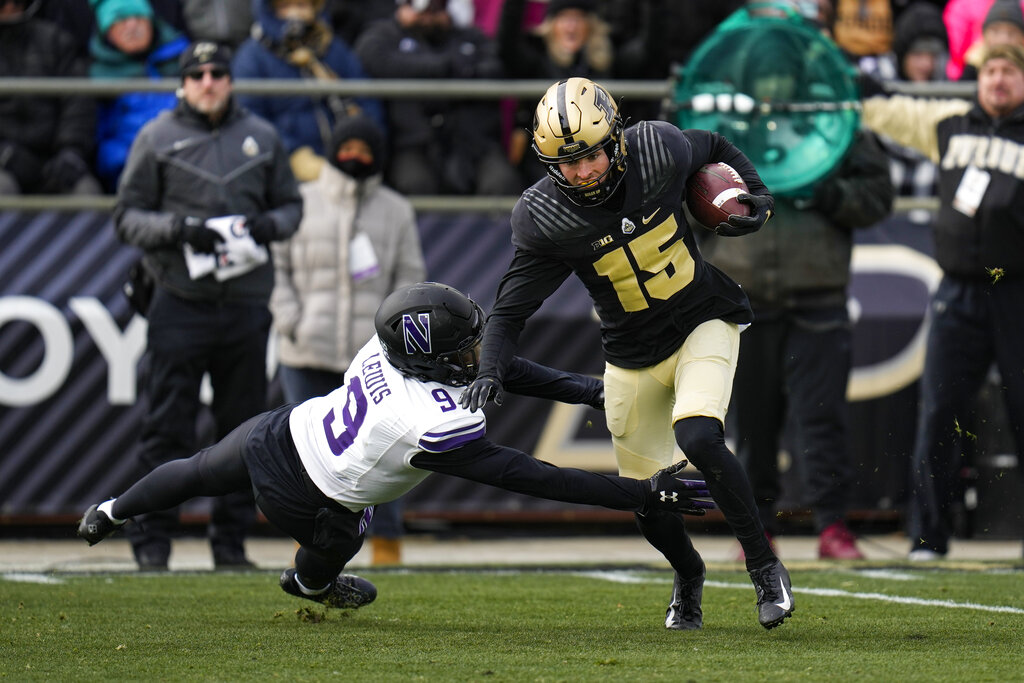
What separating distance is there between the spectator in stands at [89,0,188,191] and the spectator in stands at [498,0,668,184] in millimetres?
1945

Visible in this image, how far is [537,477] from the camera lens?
4844 mm

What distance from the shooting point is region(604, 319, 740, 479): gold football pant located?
516 cm

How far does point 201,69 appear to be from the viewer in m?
7.25

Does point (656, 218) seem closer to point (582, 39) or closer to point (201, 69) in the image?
point (201, 69)

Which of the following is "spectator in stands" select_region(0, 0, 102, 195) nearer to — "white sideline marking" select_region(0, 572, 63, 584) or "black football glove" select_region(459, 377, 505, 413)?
"white sideline marking" select_region(0, 572, 63, 584)

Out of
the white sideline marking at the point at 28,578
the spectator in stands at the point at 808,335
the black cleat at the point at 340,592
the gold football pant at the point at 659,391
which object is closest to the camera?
the gold football pant at the point at 659,391

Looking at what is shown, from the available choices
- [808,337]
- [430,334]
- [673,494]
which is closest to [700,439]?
[673,494]

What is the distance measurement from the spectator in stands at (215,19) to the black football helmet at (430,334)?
185 inches

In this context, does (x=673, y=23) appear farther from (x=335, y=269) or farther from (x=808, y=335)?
(x=335, y=269)

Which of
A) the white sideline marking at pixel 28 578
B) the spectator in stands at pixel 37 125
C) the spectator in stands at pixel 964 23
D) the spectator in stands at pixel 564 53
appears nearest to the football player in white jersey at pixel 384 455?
the white sideline marking at pixel 28 578

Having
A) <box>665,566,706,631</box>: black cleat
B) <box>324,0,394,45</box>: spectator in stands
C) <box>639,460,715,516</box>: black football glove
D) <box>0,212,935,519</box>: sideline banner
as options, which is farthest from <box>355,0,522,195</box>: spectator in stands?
<box>639,460,715,516</box>: black football glove

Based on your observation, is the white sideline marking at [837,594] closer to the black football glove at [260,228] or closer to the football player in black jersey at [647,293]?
the football player in black jersey at [647,293]

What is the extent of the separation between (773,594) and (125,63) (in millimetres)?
5719

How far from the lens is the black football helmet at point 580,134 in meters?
4.89
